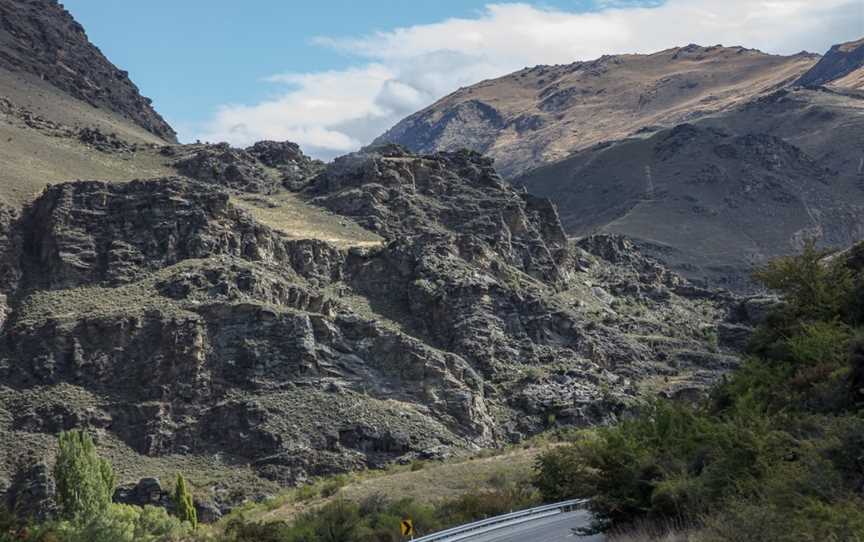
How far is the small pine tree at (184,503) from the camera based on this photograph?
6325cm

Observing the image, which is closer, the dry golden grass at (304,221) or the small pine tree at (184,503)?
the small pine tree at (184,503)

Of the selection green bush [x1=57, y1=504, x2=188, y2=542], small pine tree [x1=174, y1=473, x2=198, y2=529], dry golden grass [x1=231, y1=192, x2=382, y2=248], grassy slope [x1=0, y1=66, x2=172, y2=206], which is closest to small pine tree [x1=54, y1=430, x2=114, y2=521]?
green bush [x1=57, y1=504, x2=188, y2=542]

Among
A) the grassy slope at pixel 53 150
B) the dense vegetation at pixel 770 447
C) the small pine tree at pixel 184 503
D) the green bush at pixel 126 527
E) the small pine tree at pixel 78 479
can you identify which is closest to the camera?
the dense vegetation at pixel 770 447

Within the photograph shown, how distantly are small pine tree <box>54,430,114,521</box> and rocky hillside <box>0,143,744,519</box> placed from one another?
513cm

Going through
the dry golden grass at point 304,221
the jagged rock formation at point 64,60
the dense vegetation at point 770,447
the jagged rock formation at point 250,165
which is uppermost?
the jagged rock formation at point 64,60

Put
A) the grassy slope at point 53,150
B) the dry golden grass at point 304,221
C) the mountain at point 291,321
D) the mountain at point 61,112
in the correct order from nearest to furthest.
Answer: the mountain at point 291,321
the grassy slope at point 53,150
the mountain at point 61,112
the dry golden grass at point 304,221

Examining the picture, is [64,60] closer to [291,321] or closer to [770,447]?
[291,321]

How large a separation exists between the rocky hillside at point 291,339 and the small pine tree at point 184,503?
205 centimetres

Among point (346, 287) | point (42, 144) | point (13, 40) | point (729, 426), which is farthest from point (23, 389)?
point (13, 40)

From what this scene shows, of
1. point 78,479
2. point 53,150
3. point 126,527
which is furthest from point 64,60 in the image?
point 126,527

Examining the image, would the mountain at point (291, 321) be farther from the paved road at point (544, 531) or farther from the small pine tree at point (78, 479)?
the paved road at point (544, 531)

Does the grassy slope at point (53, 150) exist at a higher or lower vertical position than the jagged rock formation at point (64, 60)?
lower

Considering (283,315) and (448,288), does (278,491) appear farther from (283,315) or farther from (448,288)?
(448,288)

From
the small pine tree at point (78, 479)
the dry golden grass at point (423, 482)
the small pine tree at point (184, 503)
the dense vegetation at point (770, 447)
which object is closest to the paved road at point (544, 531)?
the dense vegetation at point (770, 447)
